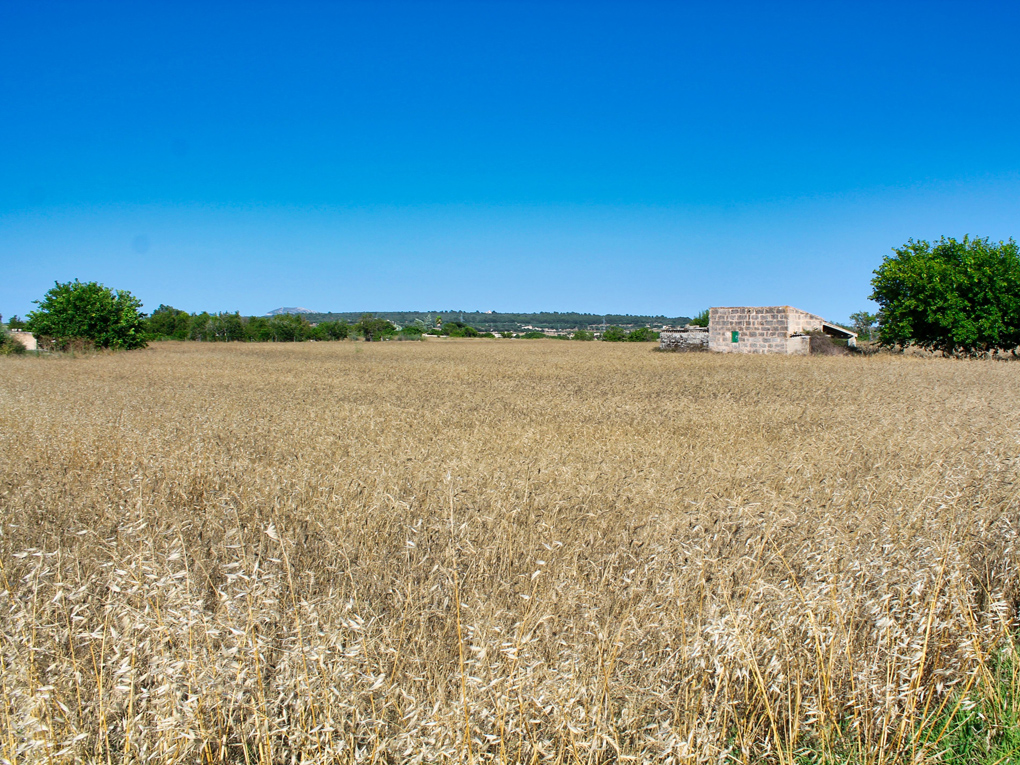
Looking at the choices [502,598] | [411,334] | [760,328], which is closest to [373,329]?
[411,334]

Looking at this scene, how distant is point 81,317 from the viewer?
1188 inches

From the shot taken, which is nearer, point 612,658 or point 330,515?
point 612,658

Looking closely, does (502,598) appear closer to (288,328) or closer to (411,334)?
(288,328)

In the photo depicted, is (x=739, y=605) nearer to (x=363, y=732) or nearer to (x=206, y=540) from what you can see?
(x=363, y=732)

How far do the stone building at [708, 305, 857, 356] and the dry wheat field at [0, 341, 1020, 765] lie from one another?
27883mm

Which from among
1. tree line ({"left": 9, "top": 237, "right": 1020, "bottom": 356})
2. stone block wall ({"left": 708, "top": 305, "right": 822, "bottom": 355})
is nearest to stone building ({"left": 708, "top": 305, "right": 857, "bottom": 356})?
stone block wall ({"left": 708, "top": 305, "right": 822, "bottom": 355})

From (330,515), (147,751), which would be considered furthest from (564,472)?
(147,751)

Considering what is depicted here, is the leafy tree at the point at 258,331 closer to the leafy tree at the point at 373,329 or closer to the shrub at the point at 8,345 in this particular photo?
the leafy tree at the point at 373,329

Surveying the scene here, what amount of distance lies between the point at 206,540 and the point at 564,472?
2.66m

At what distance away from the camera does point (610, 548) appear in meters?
3.34

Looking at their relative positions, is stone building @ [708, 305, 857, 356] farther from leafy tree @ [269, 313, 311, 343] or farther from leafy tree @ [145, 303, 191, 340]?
leafy tree @ [145, 303, 191, 340]

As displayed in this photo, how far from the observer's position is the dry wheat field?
1.91 metres

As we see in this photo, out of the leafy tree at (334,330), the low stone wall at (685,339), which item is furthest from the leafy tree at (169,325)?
the low stone wall at (685,339)

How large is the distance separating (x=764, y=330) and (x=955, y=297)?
28.9 feet
